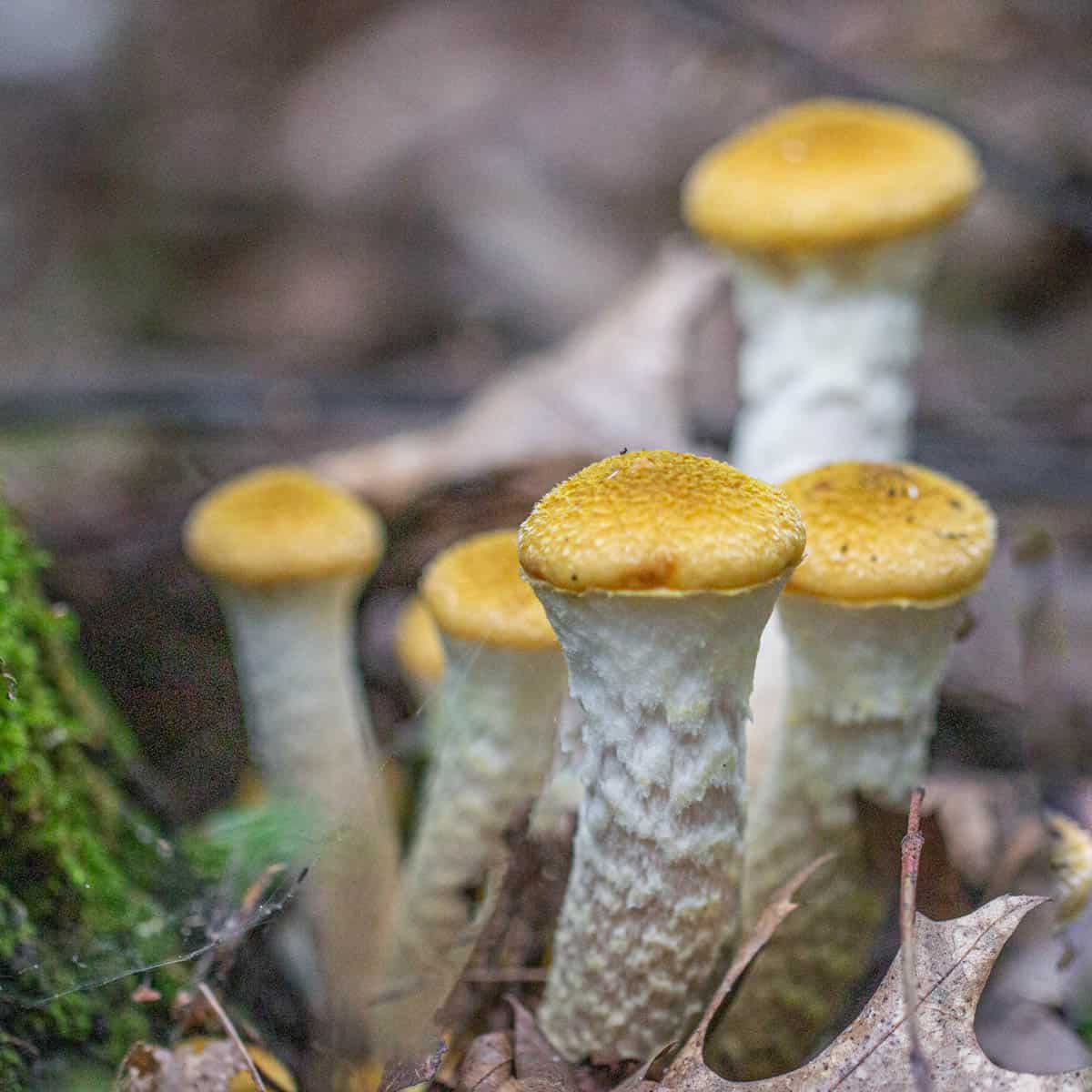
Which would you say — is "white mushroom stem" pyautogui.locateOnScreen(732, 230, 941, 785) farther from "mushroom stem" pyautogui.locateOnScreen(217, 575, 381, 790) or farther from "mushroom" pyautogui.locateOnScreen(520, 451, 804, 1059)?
"mushroom" pyautogui.locateOnScreen(520, 451, 804, 1059)

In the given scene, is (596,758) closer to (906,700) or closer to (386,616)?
(906,700)

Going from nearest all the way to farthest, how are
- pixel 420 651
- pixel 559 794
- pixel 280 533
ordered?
pixel 559 794
pixel 280 533
pixel 420 651

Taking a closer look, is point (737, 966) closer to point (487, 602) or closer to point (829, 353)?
point (487, 602)

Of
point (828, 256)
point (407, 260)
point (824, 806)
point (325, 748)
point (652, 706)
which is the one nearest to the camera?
point (652, 706)

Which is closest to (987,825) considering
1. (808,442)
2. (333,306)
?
(808,442)

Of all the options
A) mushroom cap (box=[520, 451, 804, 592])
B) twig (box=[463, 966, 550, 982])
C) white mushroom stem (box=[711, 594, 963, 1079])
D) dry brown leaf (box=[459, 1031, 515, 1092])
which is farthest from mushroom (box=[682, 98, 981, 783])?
mushroom cap (box=[520, 451, 804, 592])

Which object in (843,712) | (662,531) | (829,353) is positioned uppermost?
(662,531)

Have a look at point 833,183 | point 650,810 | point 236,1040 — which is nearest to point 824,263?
point 833,183
